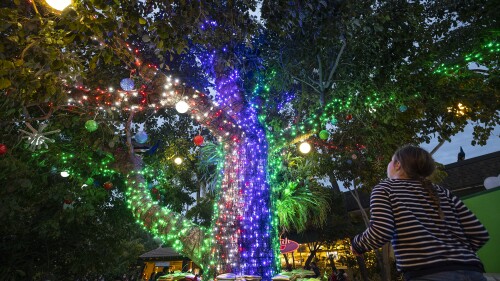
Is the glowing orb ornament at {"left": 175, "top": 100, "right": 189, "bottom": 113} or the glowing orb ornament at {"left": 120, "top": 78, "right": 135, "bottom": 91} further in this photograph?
the glowing orb ornament at {"left": 120, "top": 78, "right": 135, "bottom": 91}

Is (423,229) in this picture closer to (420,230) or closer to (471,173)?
(420,230)

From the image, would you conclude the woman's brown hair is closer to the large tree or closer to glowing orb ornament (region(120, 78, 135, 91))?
the large tree

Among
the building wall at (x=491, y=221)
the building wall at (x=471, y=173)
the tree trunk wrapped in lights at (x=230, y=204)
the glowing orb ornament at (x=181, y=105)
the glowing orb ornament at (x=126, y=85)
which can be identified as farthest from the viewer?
the building wall at (x=471, y=173)

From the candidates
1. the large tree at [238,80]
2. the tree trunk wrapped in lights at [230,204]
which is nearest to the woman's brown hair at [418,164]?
the large tree at [238,80]

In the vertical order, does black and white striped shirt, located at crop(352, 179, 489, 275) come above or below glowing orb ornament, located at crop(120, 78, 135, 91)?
below

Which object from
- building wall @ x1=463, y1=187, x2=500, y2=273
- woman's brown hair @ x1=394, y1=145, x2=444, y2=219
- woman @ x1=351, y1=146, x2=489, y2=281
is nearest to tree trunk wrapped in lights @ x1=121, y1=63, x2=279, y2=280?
building wall @ x1=463, y1=187, x2=500, y2=273

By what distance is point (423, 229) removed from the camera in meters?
1.82

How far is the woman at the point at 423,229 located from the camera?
1.72 m

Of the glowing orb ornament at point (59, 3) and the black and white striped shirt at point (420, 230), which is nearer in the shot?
the black and white striped shirt at point (420, 230)

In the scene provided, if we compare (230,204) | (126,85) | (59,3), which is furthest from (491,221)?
(126,85)

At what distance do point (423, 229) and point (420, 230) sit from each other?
0.02 meters

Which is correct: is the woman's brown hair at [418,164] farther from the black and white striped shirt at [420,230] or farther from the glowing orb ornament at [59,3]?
the glowing orb ornament at [59,3]

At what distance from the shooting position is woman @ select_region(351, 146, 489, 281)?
172 cm

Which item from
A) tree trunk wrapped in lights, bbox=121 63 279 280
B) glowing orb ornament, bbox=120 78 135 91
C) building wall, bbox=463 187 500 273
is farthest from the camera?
glowing orb ornament, bbox=120 78 135 91
